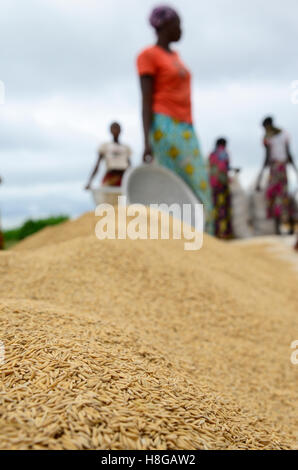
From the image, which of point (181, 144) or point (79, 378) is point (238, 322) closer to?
point (79, 378)

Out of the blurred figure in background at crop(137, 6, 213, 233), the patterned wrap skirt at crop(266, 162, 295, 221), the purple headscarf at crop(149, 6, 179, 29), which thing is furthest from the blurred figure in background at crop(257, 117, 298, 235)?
the purple headscarf at crop(149, 6, 179, 29)

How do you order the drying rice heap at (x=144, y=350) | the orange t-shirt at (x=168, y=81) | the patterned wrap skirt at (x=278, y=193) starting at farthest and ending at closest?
the patterned wrap skirt at (x=278, y=193), the orange t-shirt at (x=168, y=81), the drying rice heap at (x=144, y=350)

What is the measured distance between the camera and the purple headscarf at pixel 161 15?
4.07 meters

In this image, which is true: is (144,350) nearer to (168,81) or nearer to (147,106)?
(147,106)

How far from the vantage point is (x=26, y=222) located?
7695mm

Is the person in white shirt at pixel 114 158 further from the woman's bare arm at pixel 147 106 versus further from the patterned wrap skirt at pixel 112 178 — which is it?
the woman's bare arm at pixel 147 106

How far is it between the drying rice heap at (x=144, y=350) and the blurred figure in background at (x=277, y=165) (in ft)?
9.95

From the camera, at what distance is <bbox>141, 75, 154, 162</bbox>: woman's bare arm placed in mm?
3988

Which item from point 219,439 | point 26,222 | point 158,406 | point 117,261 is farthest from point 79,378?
point 26,222

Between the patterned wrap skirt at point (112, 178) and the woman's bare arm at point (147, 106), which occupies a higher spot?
the woman's bare arm at point (147, 106)

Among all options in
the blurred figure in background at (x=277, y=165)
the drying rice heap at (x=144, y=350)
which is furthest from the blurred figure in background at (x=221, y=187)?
the drying rice heap at (x=144, y=350)

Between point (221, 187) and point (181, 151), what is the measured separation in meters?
2.95

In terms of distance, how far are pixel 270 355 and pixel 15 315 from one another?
137cm

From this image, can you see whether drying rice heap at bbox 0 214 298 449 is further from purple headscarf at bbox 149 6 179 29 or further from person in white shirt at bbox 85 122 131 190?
purple headscarf at bbox 149 6 179 29
